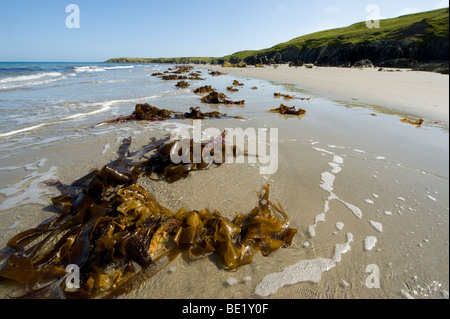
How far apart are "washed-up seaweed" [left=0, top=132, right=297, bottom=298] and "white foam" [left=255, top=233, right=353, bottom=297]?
19cm

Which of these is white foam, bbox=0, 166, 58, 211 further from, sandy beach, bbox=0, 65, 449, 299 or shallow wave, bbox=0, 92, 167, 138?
shallow wave, bbox=0, 92, 167, 138

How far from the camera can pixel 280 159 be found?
3.02 meters

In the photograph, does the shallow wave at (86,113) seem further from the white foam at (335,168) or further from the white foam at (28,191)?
the white foam at (335,168)

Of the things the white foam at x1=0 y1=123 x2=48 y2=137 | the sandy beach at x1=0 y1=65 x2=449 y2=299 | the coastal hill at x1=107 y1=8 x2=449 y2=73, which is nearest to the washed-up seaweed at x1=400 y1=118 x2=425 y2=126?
the sandy beach at x1=0 y1=65 x2=449 y2=299

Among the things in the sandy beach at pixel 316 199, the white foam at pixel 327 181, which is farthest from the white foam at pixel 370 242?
the white foam at pixel 327 181

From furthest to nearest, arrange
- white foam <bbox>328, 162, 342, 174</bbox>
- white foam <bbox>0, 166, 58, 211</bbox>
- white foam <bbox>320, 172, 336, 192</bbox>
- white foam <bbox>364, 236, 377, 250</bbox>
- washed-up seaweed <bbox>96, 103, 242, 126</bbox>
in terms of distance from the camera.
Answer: washed-up seaweed <bbox>96, 103, 242, 126</bbox>
white foam <bbox>328, 162, 342, 174</bbox>
white foam <bbox>320, 172, 336, 192</bbox>
white foam <bbox>0, 166, 58, 211</bbox>
white foam <bbox>364, 236, 377, 250</bbox>

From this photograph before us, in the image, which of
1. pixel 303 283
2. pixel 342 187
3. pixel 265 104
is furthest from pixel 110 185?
pixel 265 104

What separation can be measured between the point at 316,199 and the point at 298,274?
3.09 ft

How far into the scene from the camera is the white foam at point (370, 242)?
5.10 ft

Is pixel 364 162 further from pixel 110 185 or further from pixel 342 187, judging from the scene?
pixel 110 185

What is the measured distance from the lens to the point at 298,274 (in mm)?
1397

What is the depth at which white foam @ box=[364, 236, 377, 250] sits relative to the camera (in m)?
1.56

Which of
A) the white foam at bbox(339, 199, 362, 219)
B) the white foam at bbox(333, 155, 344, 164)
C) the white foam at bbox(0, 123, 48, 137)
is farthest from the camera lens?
the white foam at bbox(0, 123, 48, 137)

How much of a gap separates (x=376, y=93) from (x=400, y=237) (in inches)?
301
